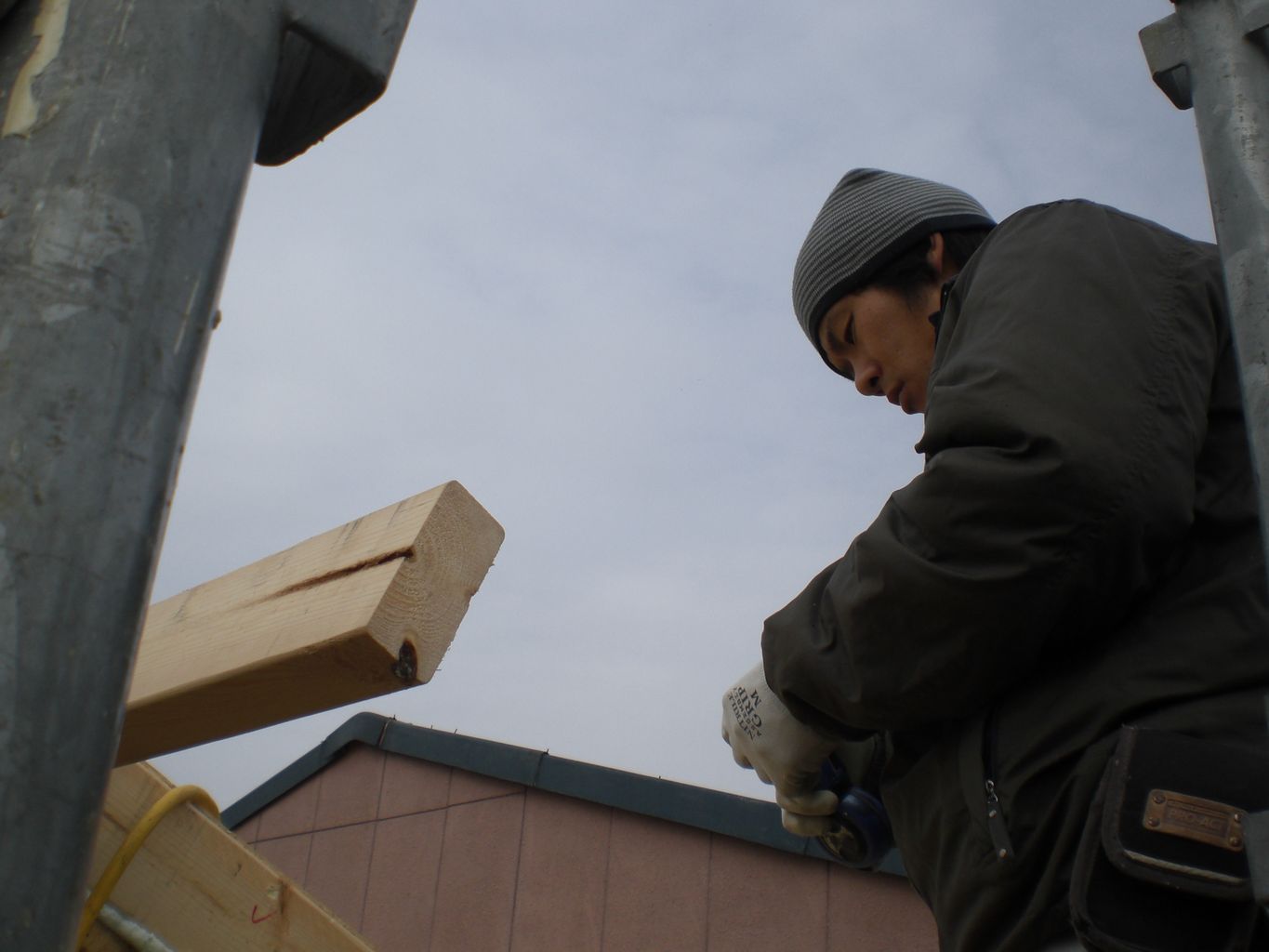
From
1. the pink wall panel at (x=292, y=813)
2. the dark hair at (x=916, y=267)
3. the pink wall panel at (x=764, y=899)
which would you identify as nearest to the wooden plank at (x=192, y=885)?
the dark hair at (x=916, y=267)

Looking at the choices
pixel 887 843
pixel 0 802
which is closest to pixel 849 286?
pixel 887 843

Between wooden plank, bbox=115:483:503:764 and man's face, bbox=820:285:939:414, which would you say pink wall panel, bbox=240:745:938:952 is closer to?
man's face, bbox=820:285:939:414

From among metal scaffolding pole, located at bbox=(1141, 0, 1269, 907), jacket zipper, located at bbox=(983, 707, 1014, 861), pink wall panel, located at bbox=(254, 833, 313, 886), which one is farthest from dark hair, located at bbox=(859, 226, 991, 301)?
pink wall panel, located at bbox=(254, 833, 313, 886)

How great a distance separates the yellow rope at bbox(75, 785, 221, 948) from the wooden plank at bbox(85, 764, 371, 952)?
1.0 inches

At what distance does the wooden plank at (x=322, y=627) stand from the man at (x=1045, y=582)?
1.60 ft

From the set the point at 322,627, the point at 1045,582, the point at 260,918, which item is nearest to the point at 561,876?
the point at 260,918

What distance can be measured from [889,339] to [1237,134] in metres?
1.41

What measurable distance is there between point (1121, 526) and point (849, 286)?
112 cm

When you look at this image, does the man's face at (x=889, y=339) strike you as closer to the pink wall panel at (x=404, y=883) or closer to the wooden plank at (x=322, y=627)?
the wooden plank at (x=322, y=627)

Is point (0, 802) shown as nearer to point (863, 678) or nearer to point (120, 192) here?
point (120, 192)

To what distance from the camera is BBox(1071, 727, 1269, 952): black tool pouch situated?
4.55 ft

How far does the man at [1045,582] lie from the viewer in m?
1.55

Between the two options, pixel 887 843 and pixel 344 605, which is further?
pixel 887 843

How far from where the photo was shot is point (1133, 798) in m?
1.42
